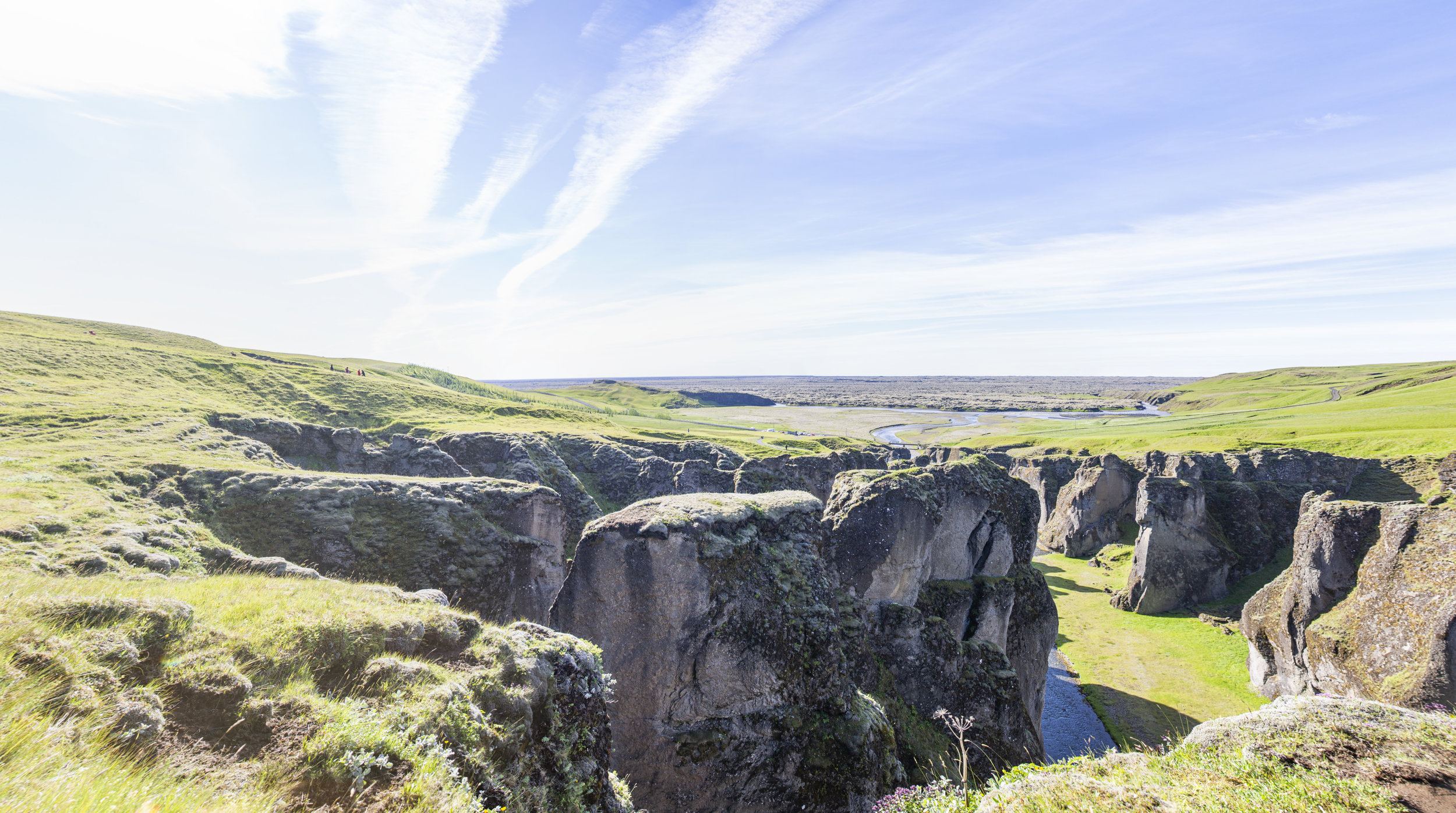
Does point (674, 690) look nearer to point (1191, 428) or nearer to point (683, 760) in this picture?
point (683, 760)

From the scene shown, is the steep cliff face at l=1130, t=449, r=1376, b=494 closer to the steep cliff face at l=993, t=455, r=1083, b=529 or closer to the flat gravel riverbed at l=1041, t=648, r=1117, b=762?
the steep cliff face at l=993, t=455, r=1083, b=529

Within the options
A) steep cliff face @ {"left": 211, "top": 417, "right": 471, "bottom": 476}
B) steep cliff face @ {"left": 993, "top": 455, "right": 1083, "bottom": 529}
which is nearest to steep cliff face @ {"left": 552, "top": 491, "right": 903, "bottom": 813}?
steep cliff face @ {"left": 211, "top": 417, "right": 471, "bottom": 476}

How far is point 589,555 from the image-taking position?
1509 cm

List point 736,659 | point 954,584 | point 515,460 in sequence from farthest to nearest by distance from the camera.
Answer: point 515,460 < point 954,584 < point 736,659

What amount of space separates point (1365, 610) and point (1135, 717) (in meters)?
11.1

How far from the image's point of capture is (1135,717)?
98.3ft

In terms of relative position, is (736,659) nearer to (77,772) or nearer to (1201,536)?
(77,772)

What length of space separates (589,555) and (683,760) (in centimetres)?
549

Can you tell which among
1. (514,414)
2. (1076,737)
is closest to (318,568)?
(1076,737)

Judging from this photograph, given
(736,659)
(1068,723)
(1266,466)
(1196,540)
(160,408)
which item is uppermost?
(160,408)

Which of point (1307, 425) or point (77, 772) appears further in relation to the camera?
point (1307, 425)

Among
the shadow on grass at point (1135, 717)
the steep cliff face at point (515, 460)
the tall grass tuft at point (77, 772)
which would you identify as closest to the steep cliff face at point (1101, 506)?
the shadow on grass at point (1135, 717)

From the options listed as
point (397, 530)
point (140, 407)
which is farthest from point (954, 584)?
point (140, 407)

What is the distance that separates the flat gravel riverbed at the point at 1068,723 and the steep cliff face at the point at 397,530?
23.8 metres
